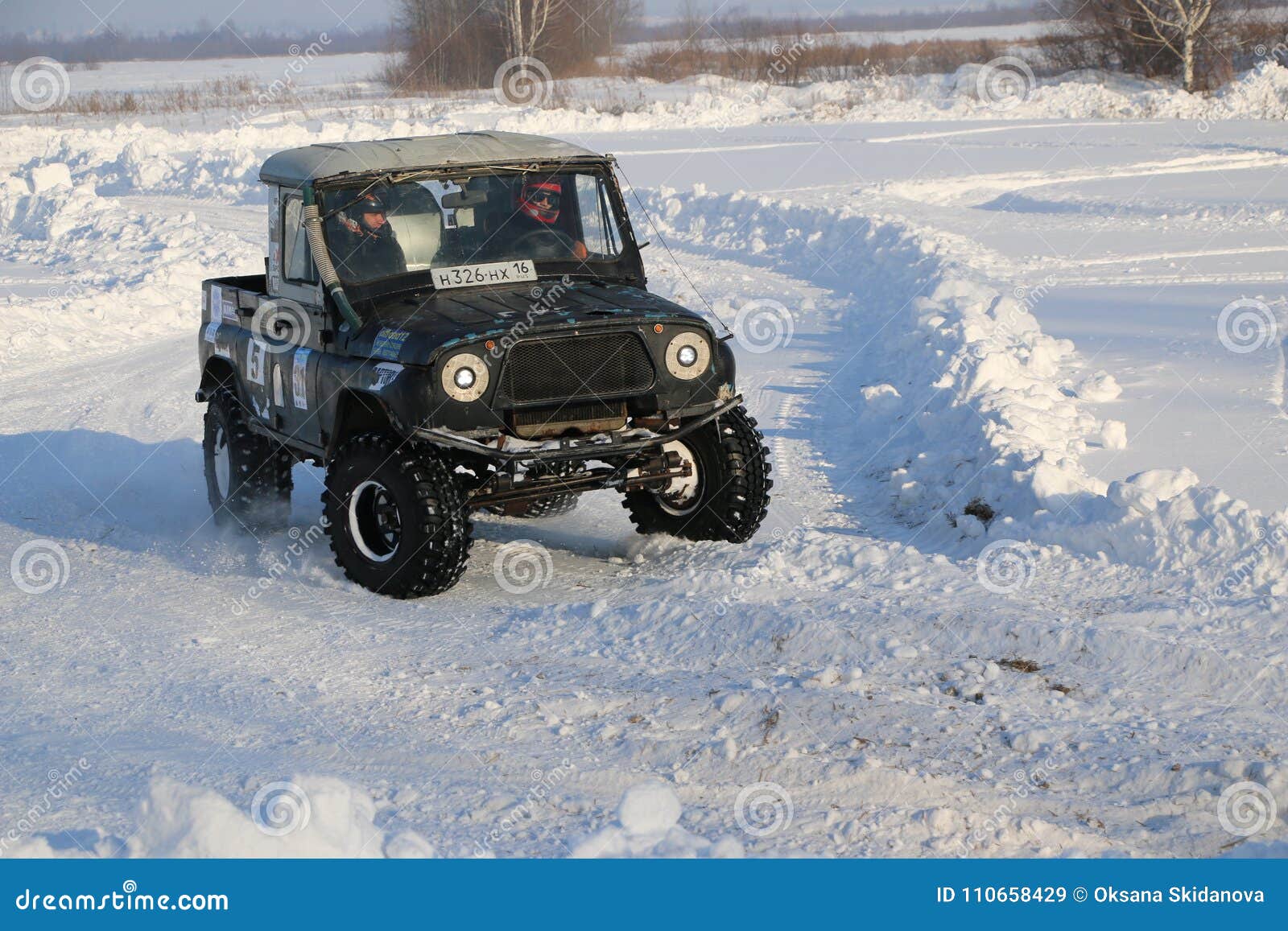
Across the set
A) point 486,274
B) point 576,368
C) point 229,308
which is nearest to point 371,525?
point 576,368

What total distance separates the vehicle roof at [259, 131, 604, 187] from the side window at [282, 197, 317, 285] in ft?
0.44

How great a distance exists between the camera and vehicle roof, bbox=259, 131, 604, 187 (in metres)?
7.36

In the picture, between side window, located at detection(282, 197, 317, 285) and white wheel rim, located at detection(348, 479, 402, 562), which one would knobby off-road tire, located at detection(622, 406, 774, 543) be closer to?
white wheel rim, located at detection(348, 479, 402, 562)

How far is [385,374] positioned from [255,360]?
5.59 feet

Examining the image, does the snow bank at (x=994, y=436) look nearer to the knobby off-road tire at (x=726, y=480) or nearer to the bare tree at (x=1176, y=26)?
the knobby off-road tire at (x=726, y=480)

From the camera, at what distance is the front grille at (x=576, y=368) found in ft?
21.6

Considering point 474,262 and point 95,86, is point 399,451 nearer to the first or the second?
point 474,262

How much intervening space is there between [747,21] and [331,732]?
2579 inches

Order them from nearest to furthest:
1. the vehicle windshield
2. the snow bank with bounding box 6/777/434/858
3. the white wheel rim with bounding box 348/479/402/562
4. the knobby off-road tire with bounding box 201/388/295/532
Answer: the snow bank with bounding box 6/777/434/858 → the white wheel rim with bounding box 348/479/402/562 → the vehicle windshield → the knobby off-road tire with bounding box 201/388/295/532

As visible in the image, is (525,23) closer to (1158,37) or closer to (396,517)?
(1158,37)

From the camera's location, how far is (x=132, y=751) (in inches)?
197

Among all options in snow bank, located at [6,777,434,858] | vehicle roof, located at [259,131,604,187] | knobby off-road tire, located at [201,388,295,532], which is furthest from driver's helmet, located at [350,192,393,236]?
snow bank, located at [6,777,434,858]

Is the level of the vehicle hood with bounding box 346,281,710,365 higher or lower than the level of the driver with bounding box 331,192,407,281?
lower

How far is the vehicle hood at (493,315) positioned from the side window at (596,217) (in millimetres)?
398
